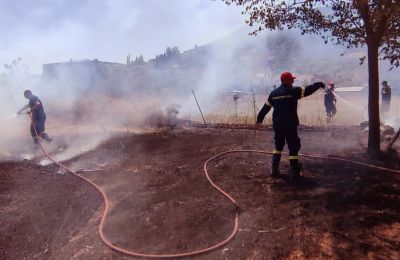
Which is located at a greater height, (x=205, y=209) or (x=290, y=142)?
(x=290, y=142)

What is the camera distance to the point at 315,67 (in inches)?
1591

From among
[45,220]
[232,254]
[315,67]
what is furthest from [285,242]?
[315,67]

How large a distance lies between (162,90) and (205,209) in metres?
18.6

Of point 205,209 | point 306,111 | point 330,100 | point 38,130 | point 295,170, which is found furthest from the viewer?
point 306,111

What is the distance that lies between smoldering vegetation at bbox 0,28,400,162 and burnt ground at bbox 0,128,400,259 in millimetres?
3157

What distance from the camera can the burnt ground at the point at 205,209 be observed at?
4.00m

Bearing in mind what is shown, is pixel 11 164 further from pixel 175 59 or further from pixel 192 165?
pixel 175 59

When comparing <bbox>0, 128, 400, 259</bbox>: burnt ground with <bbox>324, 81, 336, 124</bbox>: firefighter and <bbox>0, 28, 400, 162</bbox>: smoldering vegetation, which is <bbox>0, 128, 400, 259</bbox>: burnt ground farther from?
<bbox>324, 81, 336, 124</bbox>: firefighter

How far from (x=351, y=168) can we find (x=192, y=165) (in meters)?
2.98

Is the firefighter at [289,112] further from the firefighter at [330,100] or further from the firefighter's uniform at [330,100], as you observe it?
the firefighter's uniform at [330,100]

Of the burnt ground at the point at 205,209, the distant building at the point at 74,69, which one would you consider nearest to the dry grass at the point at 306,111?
the burnt ground at the point at 205,209

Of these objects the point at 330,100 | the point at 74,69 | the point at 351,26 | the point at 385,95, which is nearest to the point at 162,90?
the point at 74,69

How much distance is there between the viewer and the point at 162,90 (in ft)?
76.0

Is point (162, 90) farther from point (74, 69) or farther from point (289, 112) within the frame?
point (289, 112)
